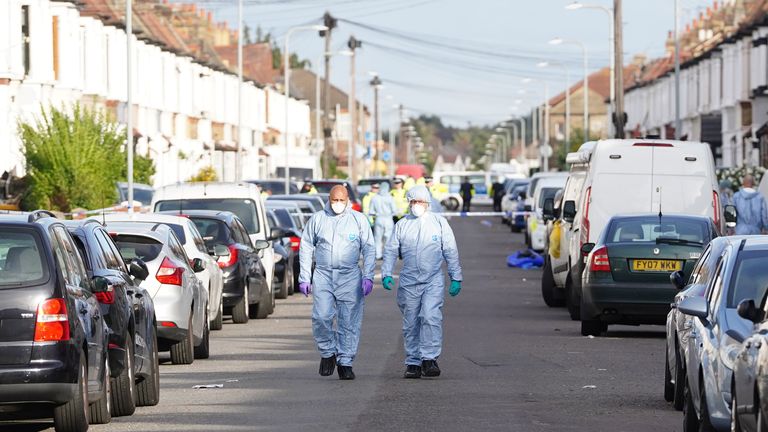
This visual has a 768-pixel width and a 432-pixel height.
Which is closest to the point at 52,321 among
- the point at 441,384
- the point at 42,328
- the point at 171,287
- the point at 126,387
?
the point at 42,328

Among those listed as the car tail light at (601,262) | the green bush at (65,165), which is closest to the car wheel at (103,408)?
the car tail light at (601,262)

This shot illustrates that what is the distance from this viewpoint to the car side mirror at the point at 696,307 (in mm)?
10953

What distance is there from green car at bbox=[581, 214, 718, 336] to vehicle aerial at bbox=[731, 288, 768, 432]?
9.77 m

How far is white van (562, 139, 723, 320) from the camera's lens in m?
23.4

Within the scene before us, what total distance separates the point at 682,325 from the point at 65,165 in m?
27.1

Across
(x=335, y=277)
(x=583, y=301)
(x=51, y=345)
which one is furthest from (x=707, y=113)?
(x=51, y=345)

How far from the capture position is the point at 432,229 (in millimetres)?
15906

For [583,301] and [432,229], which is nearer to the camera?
[432,229]

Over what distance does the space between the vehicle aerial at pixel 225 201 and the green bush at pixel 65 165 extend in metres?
11.4

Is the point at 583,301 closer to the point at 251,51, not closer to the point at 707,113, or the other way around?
the point at 707,113

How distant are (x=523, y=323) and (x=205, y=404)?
9273 mm

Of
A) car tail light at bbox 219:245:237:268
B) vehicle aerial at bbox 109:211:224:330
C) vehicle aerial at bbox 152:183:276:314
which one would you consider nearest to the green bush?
vehicle aerial at bbox 152:183:276:314

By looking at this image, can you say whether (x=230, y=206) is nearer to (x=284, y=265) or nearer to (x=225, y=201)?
(x=225, y=201)

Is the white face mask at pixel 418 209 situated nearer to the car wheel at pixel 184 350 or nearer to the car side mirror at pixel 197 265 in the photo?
the car wheel at pixel 184 350
